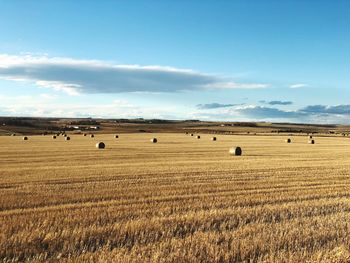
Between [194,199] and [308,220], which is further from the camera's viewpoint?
[194,199]

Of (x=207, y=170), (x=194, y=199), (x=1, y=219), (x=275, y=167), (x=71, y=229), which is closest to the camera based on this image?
(x=71, y=229)

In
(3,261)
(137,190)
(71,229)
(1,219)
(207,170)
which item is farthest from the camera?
(207,170)

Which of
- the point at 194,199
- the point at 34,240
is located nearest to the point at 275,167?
the point at 194,199

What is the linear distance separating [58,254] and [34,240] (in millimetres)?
866

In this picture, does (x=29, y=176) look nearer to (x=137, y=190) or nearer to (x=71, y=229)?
(x=137, y=190)

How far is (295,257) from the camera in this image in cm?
766

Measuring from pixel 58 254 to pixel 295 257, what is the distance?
3.72m

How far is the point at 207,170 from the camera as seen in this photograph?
21812 millimetres

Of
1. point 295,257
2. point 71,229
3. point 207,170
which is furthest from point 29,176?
point 295,257

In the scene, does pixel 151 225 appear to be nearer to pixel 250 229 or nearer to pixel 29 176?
pixel 250 229

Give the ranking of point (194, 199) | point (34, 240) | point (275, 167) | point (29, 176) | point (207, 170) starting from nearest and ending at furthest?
point (34, 240)
point (194, 199)
point (29, 176)
point (207, 170)
point (275, 167)

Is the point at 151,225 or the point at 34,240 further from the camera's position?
the point at 151,225

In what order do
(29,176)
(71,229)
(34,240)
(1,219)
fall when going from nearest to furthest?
1. (34,240)
2. (71,229)
3. (1,219)
4. (29,176)

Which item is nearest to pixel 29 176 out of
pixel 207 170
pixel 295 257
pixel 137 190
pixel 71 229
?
pixel 137 190
